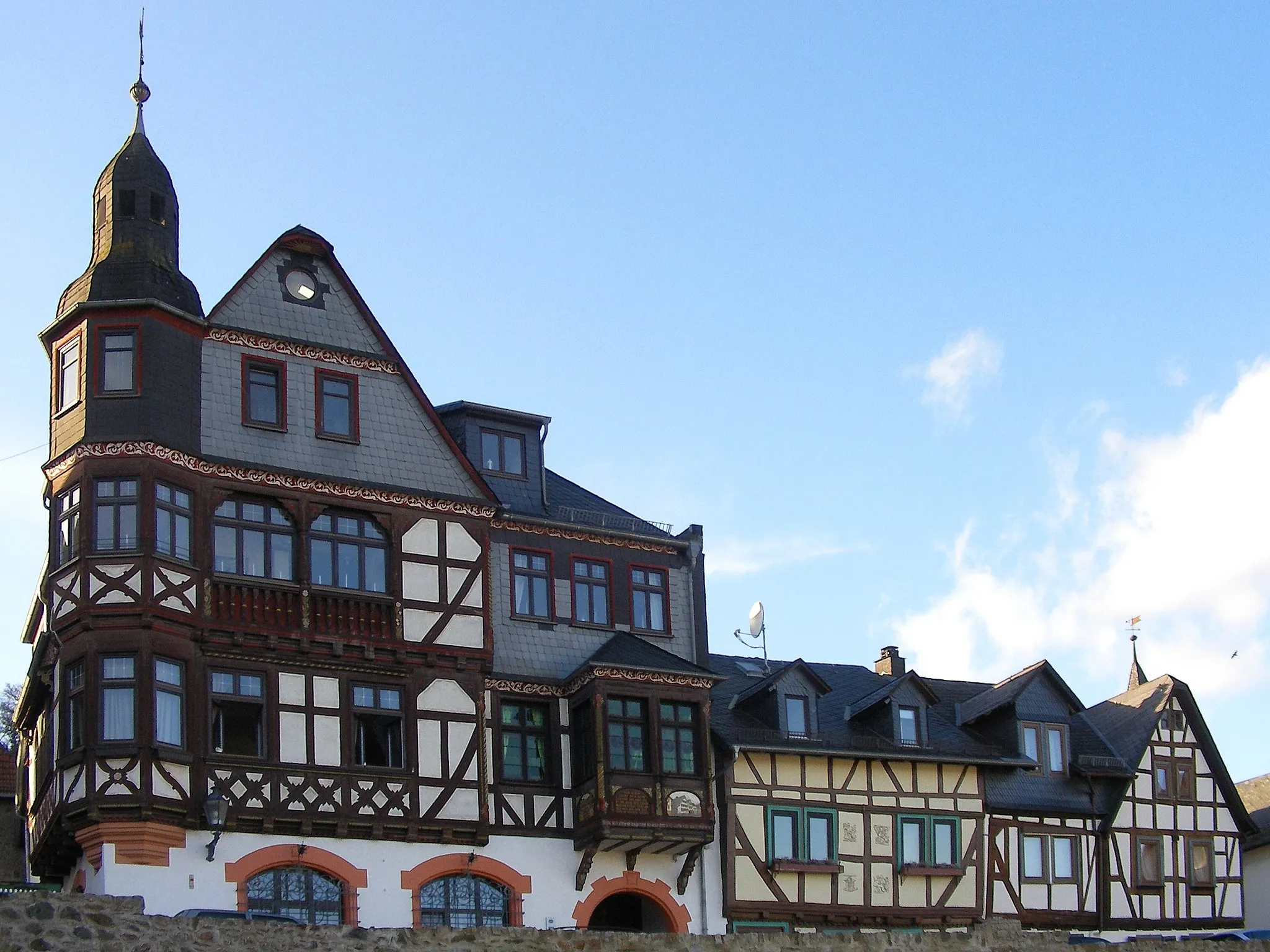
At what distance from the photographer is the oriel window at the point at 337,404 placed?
130 feet

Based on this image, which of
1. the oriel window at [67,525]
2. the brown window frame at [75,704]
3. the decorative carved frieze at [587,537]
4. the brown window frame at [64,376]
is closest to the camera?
the brown window frame at [75,704]

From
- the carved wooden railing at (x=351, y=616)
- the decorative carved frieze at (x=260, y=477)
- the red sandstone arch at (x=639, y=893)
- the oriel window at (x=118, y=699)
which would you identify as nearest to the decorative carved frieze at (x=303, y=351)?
the decorative carved frieze at (x=260, y=477)

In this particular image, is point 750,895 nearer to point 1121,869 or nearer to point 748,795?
point 748,795

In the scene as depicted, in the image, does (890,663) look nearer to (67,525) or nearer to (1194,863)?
(1194,863)

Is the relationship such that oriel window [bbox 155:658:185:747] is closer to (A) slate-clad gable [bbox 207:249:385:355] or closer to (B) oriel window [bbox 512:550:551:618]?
(A) slate-clad gable [bbox 207:249:385:355]

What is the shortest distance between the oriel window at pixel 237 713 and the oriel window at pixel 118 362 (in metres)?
5.34

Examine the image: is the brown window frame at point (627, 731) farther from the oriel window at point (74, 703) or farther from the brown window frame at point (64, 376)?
the brown window frame at point (64, 376)

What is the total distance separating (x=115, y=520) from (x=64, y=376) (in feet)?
11.9

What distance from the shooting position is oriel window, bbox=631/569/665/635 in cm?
4312

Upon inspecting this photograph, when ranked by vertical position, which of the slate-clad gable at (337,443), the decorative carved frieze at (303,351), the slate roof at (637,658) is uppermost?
the decorative carved frieze at (303,351)

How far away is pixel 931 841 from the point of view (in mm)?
44562

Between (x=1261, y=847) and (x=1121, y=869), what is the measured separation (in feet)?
22.1

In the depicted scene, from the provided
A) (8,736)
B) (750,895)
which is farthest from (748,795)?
(8,736)

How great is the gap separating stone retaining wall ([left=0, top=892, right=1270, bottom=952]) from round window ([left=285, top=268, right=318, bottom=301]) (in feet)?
50.8
